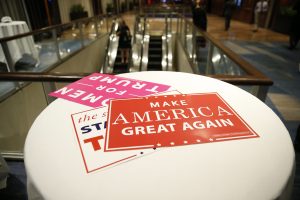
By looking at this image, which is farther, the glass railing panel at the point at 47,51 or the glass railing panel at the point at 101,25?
the glass railing panel at the point at 101,25

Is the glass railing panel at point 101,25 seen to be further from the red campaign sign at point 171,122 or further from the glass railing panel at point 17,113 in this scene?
the red campaign sign at point 171,122

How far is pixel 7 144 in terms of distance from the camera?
2.90 m

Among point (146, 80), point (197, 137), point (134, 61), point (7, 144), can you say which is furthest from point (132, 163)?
point (134, 61)

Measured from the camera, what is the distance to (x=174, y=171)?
0.61 meters

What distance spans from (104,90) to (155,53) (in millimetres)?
8107

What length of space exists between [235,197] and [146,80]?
78 cm

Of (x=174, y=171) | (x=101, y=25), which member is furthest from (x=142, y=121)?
(x=101, y=25)

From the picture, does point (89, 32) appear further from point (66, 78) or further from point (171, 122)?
point (171, 122)

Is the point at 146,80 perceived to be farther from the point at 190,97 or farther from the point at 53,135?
the point at 53,135

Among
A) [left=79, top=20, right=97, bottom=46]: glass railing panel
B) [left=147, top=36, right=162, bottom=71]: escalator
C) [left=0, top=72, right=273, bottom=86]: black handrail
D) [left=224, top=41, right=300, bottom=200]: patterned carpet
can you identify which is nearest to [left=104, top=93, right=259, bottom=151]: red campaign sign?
[left=0, top=72, right=273, bottom=86]: black handrail

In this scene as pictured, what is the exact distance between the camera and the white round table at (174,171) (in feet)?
1.81

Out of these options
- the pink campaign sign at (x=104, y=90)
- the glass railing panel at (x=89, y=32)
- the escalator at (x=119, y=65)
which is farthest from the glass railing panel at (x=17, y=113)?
the escalator at (x=119, y=65)

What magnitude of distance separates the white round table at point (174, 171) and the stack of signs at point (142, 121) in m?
0.03

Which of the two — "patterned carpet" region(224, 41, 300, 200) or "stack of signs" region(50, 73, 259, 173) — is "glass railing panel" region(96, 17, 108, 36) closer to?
"patterned carpet" region(224, 41, 300, 200)
